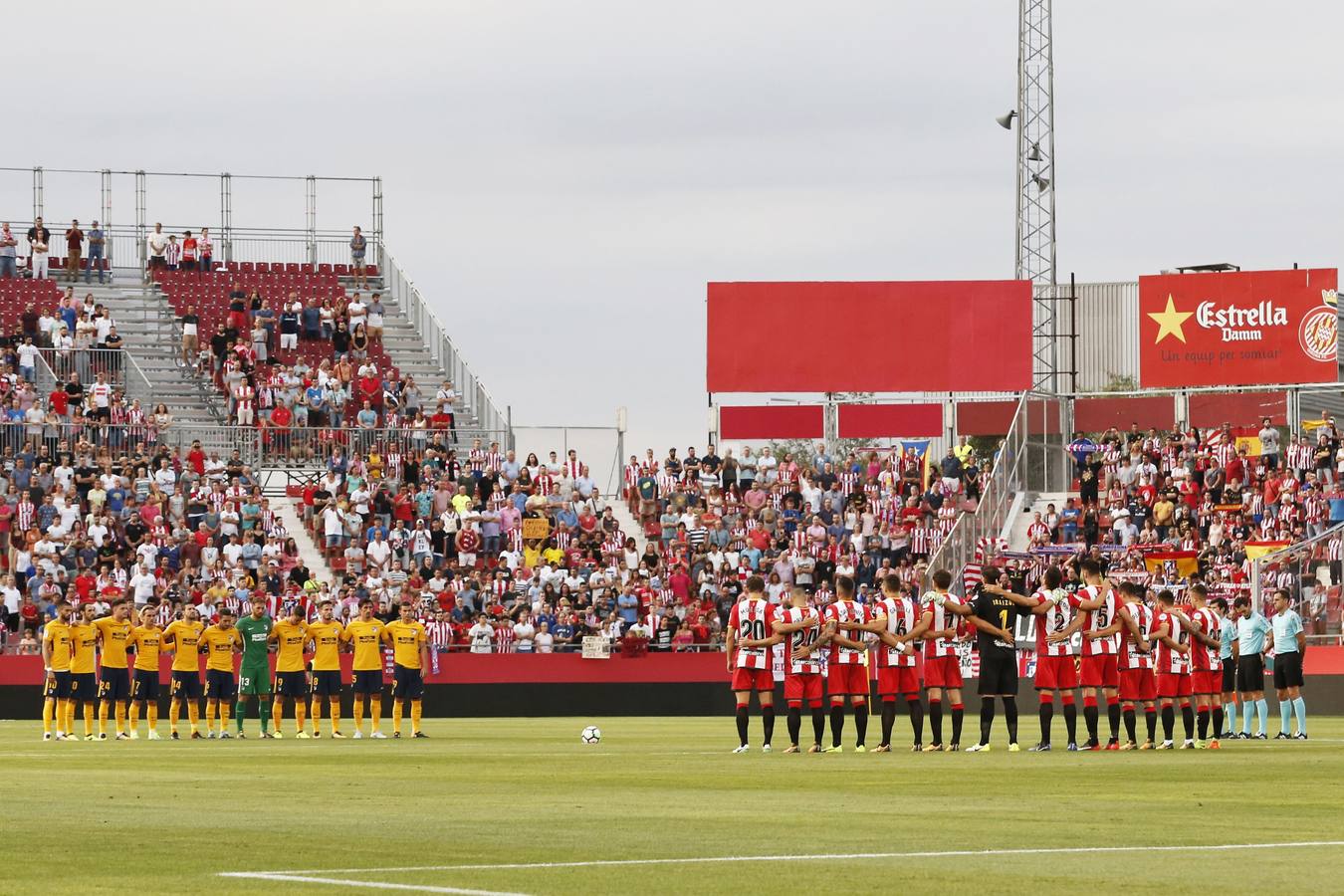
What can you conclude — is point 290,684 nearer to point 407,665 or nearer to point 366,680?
point 366,680

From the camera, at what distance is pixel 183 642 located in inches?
1267

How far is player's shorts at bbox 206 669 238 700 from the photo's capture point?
32.2m

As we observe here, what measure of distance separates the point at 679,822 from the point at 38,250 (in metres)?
45.4

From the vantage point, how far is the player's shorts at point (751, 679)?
25.2 meters

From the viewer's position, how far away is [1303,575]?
131ft

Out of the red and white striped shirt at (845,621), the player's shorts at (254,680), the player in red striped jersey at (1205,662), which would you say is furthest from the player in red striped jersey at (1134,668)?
the player's shorts at (254,680)

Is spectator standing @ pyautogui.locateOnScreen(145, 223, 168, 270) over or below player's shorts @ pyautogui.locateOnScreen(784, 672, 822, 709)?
over

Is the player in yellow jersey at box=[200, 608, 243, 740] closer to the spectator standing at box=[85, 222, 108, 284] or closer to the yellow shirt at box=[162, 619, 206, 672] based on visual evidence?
the yellow shirt at box=[162, 619, 206, 672]

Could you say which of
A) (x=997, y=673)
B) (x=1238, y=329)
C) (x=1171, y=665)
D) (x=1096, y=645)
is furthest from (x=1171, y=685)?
(x=1238, y=329)

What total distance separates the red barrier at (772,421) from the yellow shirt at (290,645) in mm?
25118

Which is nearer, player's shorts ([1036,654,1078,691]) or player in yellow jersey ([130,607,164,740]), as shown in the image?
player's shorts ([1036,654,1078,691])

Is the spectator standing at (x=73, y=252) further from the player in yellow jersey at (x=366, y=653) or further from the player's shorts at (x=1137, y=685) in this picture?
the player's shorts at (x=1137, y=685)

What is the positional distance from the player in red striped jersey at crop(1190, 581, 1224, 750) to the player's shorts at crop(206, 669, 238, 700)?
13674 millimetres

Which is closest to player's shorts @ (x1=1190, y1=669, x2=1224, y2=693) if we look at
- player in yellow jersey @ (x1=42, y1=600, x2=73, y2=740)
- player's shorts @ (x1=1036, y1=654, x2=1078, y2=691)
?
player's shorts @ (x1=1036, y1=654, x2=1078, y2=691)
